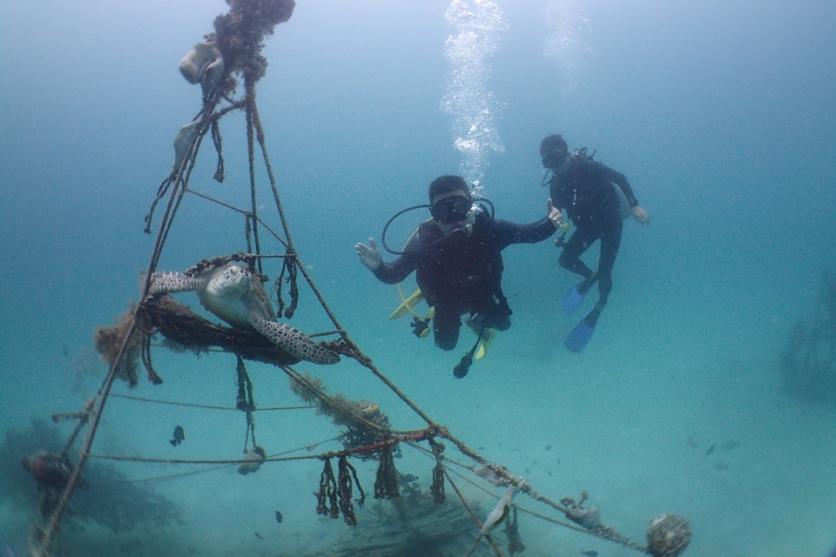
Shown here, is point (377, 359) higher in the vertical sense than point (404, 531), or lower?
higher

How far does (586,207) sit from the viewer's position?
1044 cm

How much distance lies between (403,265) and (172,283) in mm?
4048

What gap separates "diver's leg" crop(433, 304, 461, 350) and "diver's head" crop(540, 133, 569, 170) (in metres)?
4.27

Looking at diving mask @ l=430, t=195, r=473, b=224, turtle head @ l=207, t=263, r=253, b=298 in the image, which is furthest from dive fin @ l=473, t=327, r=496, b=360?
turtle head @ l=207, t=263, r=253, b=298

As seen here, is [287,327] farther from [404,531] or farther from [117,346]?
[404,531]

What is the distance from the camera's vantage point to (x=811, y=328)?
74.5 ft

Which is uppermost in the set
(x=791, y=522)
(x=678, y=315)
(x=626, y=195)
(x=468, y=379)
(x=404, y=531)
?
(x=678, y=315)

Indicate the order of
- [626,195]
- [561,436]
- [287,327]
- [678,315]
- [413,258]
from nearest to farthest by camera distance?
[287,327], [413,258], [626,195], [561,436], [678,315]

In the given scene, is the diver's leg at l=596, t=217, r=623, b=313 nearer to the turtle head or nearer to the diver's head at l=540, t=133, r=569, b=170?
the diver's head at l=540, t=133, r=569, b=170

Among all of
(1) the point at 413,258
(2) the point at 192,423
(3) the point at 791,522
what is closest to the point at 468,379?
(2) the point at 192,423

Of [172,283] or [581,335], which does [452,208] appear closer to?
[172,283]

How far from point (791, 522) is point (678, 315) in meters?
58.7

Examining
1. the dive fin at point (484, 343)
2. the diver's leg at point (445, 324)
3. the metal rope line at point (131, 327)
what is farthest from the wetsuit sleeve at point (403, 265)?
the metal rope line at point (131, 327)

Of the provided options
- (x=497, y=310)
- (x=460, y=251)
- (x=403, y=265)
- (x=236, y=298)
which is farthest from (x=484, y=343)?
(x=236, y=298)
